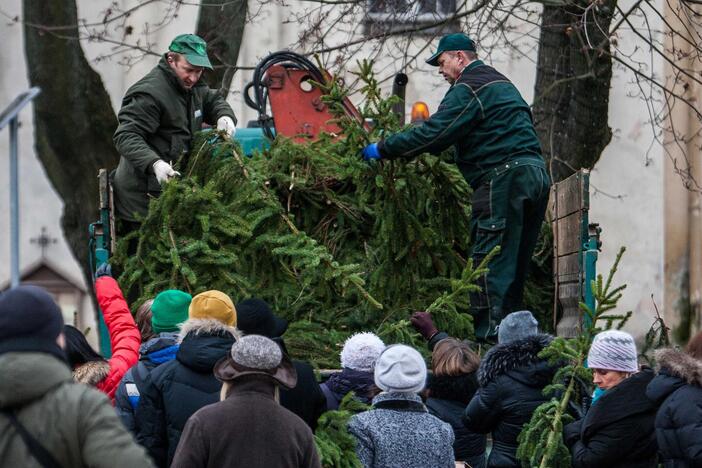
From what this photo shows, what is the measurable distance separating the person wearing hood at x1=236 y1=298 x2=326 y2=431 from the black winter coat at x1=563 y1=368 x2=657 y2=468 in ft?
3.59

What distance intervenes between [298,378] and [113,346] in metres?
1.37

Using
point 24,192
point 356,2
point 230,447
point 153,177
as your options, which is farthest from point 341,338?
point 24,192

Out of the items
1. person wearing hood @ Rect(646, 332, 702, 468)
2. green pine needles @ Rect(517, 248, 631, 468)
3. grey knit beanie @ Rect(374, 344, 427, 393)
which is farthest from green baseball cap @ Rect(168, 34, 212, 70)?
person wearing hood @ Rect(646, 332, 702, 468)

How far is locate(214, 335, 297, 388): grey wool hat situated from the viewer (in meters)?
4.73

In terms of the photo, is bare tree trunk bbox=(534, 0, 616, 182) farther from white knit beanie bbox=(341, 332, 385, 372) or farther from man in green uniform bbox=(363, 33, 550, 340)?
white knit beanie bbox=(341, 332, 385, 372)

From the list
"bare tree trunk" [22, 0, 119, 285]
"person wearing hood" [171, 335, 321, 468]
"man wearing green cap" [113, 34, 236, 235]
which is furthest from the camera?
"bare tree trunk" [22, 0, 119, 285]

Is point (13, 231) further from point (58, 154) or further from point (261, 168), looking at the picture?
point (58, 154)

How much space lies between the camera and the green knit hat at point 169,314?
19.4 feet

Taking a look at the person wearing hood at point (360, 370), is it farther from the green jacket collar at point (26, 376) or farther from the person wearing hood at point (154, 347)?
the green jacket collar at point (26, 376)

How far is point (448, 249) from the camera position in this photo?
803 cm

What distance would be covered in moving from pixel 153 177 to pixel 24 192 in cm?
1114

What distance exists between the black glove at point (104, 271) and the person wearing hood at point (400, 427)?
2317 mm

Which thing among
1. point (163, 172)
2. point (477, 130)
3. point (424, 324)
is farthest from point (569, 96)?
point (424, 324)

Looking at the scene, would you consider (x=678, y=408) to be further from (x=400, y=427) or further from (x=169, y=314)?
(x=169, y=314)
